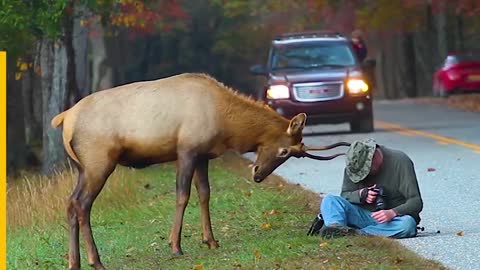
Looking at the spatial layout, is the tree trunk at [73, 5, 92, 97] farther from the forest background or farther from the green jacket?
the green jacket

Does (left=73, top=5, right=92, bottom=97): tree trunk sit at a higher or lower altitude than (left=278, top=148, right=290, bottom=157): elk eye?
lower

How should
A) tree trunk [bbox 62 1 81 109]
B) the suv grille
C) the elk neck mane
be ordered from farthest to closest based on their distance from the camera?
the suv grille, tree trunk [bbox 62 1 81 109], the elk neck mane

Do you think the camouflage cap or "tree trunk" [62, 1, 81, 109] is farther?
"tree trunk" [62, 1, 81, 109]

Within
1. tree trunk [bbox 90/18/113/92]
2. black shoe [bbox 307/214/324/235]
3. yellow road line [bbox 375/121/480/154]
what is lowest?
tree trunk [bbox 90/18/113/92]

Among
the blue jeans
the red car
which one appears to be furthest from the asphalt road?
the red car

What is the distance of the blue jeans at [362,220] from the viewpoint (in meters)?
11.9

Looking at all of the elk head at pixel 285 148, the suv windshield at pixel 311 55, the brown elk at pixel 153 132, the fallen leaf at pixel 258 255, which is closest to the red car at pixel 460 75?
the suv windshield at pixel 311 55

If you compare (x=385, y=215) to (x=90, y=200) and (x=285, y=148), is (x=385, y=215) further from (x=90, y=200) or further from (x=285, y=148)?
(x=90, y=200)

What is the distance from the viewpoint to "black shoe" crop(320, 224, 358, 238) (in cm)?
1187

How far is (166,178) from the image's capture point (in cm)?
2025

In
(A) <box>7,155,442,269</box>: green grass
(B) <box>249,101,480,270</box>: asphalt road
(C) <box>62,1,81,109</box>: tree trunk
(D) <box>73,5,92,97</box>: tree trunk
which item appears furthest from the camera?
(D) <box>73,5,92,97</box>: tree trunk

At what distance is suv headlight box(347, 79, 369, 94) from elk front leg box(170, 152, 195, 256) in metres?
13.8

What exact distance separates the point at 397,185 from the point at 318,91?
1365cm

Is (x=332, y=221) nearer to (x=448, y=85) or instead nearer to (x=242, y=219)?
(x=242, y=219)
